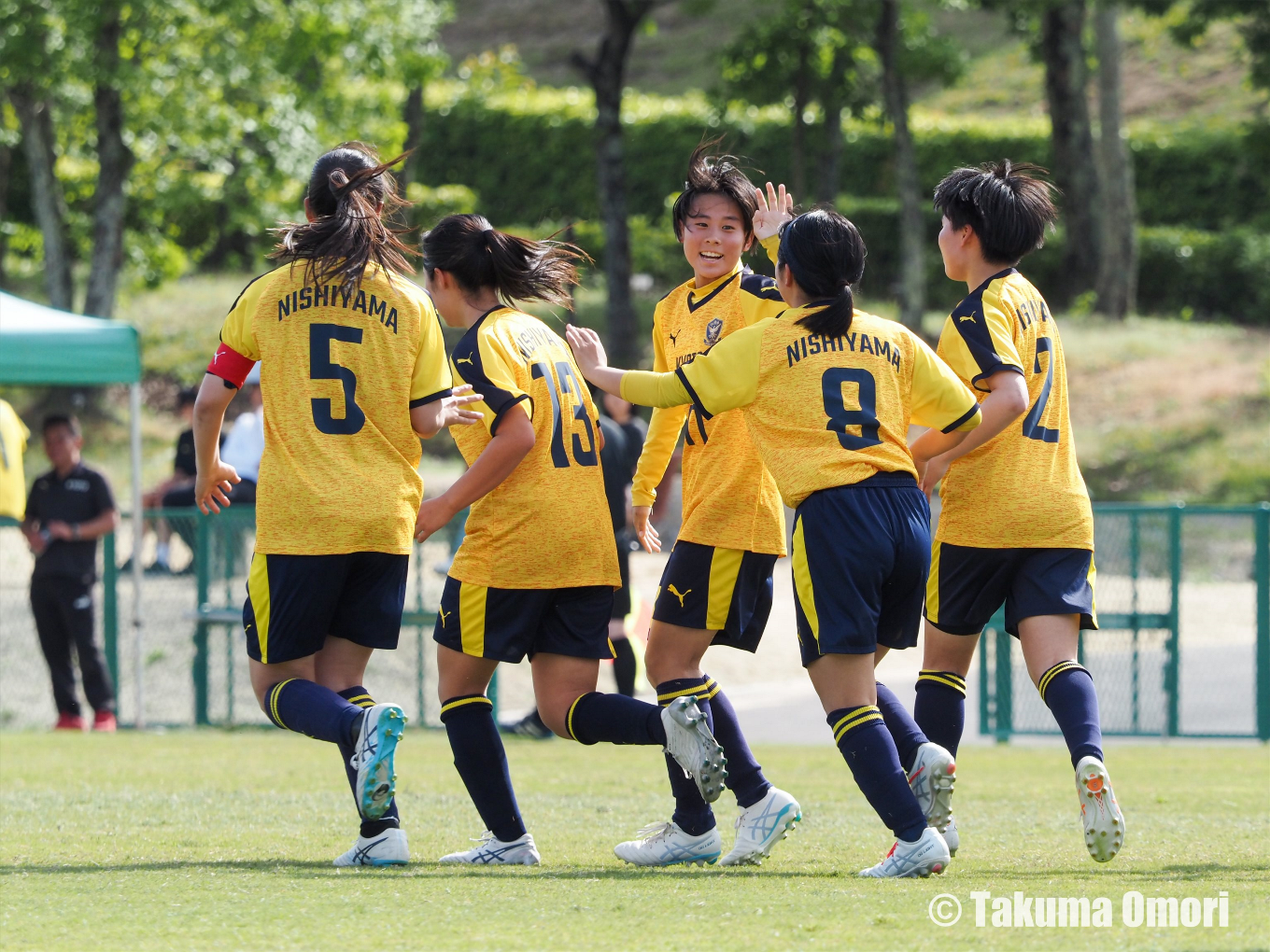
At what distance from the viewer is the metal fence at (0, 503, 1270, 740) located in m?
9.68

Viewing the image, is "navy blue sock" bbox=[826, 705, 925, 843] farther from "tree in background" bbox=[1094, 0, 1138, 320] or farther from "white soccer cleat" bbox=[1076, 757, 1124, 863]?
"tree in background" bbox=[1094, 0, 1138, 320]

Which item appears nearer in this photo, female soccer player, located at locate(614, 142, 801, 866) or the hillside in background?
female soccer player, located at locate(614, 142, 801, 866)

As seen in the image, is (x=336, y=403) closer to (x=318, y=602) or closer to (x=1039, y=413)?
(x=318, y=602)

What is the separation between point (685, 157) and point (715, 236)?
99.7ft

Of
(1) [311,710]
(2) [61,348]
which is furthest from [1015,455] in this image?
(2) [61,348]

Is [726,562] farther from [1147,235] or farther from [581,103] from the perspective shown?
[581,103]

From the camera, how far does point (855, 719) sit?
4203 mm

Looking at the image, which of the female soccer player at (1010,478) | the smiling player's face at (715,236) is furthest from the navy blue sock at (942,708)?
the smiling player's face at (715,236)

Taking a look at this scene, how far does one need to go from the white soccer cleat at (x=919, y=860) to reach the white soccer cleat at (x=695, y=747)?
0.49 meters

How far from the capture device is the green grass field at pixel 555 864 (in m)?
3.33

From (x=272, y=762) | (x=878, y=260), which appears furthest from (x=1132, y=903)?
(x=878, y=260)

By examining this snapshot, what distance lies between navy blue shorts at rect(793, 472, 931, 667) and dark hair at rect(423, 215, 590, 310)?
1.05 meters

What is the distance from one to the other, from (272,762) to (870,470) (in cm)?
464

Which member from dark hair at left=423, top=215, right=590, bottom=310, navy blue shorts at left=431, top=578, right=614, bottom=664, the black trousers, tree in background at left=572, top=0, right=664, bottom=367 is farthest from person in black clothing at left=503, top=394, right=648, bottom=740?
tree in background at left=572, top=0, right=664, bottom=367
